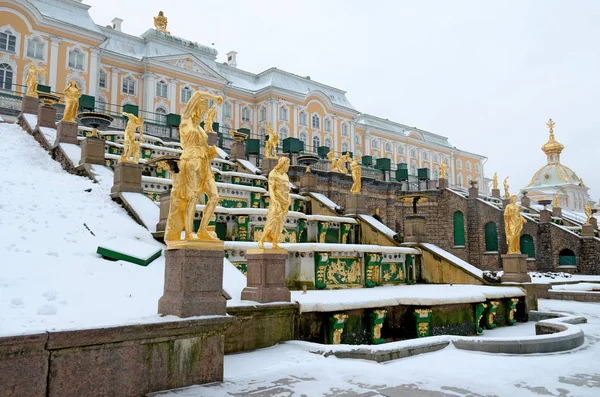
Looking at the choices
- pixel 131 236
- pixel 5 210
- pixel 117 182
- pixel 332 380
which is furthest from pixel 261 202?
pixel 332 380

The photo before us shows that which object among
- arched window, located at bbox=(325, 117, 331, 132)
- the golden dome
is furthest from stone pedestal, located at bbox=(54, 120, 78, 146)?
the golden dome

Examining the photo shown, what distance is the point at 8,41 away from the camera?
115 feet

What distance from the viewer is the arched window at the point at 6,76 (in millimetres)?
34469

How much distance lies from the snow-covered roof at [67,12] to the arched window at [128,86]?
463cm

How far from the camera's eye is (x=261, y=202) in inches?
741

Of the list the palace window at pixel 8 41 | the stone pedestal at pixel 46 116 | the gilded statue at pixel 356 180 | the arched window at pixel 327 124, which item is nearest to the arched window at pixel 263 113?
the arched window at pixel 327 124

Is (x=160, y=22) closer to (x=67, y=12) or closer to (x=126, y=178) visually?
(x=67, y=12)

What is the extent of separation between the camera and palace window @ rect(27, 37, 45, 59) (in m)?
35.9

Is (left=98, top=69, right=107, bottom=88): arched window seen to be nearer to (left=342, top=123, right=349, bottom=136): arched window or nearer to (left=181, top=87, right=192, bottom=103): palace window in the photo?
(left=181, top=87, right=192, bottom=103): palace window

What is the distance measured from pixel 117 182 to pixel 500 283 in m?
12.5

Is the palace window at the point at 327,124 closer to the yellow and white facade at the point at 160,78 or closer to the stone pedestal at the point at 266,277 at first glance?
the yellow and white facade at the point at 160,78

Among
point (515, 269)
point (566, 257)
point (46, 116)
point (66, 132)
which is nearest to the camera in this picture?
point (515, 269)

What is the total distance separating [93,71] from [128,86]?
3.85 meters

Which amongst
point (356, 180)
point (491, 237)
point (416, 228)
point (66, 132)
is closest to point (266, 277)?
point (416, 228)
